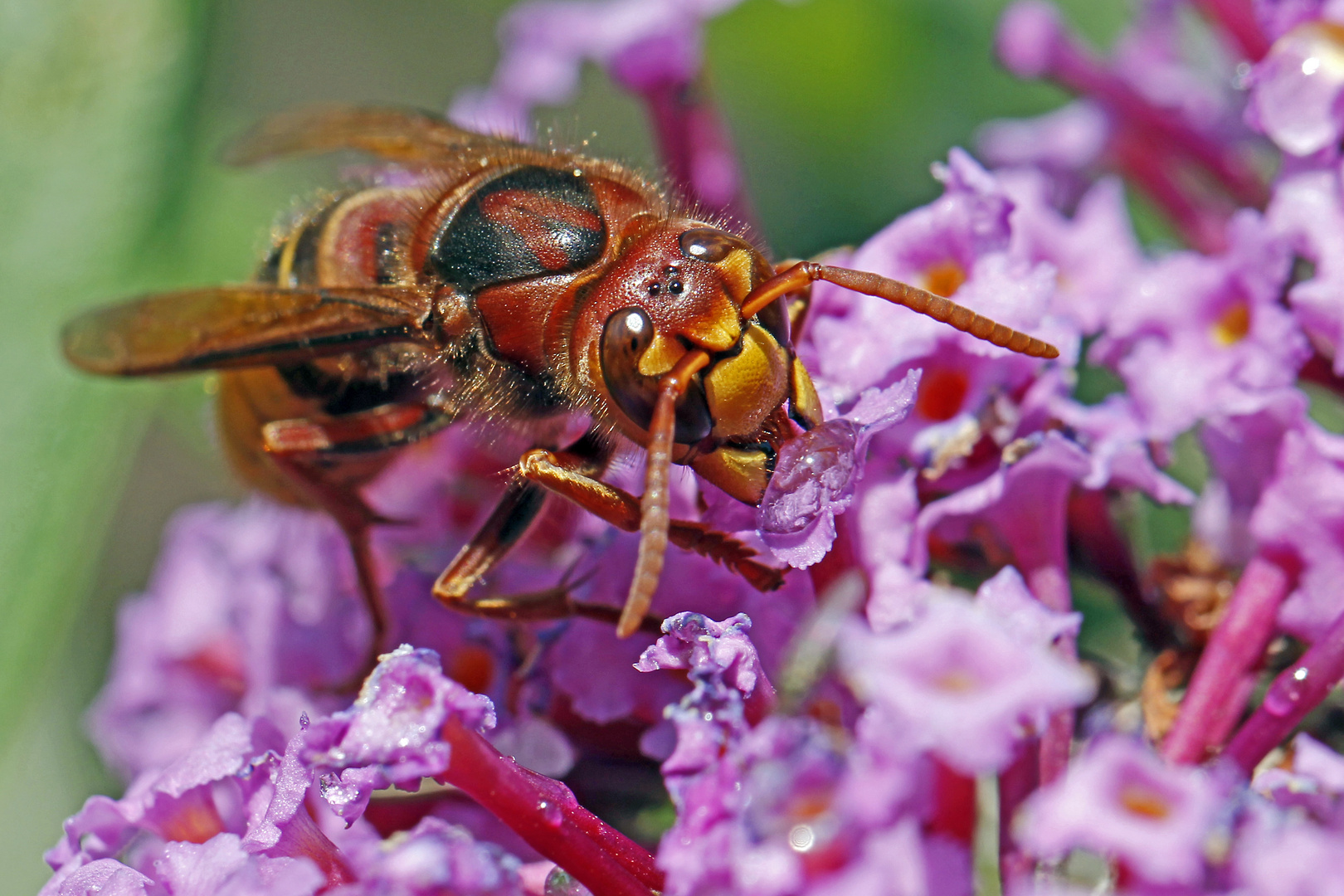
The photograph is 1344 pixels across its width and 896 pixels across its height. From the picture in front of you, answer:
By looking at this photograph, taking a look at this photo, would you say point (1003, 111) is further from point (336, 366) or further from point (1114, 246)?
point (336, 366)

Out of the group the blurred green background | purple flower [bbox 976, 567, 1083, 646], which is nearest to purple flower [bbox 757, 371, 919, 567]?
purple flower [bbox 976, 567, 1083, 646]

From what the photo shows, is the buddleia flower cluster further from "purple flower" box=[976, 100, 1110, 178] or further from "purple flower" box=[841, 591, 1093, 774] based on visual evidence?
"purple flower" box=[976, 100, 1110, 178]

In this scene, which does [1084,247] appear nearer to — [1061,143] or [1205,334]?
[1205,334]

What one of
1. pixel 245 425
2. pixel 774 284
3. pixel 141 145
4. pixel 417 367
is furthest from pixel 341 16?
pixel 774 284

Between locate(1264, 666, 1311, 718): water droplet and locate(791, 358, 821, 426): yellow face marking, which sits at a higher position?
locate(791, 358, 821, 426): yellow face marking

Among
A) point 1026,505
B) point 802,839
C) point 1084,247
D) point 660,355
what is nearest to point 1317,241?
point 1084,247
